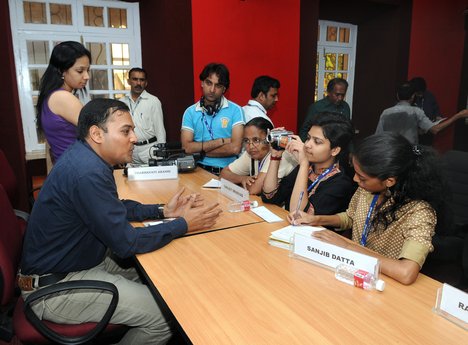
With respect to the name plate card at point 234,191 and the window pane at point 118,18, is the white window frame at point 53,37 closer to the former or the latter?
the window pane at point 118,18

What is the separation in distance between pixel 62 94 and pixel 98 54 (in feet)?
7.55

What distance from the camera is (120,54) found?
4508 mm

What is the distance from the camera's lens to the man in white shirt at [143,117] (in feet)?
13.3

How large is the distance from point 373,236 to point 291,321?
775 millimetres

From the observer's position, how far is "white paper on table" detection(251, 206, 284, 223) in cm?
204

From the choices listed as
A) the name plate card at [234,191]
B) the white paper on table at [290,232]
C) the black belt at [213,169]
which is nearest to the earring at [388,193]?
the white paper on table at [290,232]

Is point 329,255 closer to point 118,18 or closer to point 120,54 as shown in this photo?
point 120,54

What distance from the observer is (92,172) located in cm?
→ 152

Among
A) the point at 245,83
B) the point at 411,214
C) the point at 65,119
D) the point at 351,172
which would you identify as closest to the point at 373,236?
the point at 411,214

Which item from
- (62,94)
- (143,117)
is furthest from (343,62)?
(62,94)

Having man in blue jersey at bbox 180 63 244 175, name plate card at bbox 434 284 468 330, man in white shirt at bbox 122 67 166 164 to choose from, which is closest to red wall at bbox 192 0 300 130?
man in white shirt at bbox 122 67 166 164

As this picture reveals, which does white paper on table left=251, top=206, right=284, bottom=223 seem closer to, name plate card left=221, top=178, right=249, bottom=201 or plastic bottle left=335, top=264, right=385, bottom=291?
name plate card left=221, top=178, right=249, bottom=201

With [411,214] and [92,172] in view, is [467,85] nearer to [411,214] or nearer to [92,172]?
[411,214]

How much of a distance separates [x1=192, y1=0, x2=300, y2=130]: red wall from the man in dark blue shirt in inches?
108
